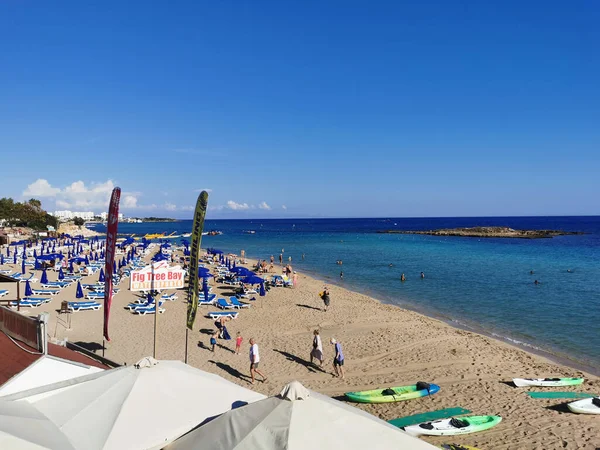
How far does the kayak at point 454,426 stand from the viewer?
8516 millimetres

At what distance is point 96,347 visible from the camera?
46.0 ft

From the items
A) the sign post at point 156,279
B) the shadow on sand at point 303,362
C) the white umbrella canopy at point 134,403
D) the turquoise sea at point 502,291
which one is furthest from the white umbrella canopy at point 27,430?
the turquoise sea at point 502,291

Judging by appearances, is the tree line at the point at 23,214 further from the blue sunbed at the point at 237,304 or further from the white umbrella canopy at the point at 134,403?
the white umbrella canopy at the point at 134,403

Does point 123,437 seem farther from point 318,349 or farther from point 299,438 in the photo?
point 318,349

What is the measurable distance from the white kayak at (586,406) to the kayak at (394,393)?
3109mm

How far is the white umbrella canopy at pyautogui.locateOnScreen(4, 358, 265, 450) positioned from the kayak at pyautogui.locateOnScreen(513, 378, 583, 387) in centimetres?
901

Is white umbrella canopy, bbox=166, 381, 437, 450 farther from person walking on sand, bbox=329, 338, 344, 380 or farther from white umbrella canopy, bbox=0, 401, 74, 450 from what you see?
person walking on sand, bbox=329, 338, 344, 380

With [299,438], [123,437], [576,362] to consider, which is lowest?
[576,362]

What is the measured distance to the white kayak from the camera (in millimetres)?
9781

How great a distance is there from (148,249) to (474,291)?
38966 millimetres

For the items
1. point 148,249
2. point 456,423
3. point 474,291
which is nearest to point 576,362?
point 456,423

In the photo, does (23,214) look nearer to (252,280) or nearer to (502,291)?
(252,280)

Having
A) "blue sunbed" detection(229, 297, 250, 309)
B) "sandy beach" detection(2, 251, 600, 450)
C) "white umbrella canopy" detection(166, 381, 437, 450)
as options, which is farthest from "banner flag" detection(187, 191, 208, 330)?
"blue sunbed" detection(229, 297, 250, 309)

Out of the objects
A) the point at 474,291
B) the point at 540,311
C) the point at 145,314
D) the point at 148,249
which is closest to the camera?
the point at 145,314
